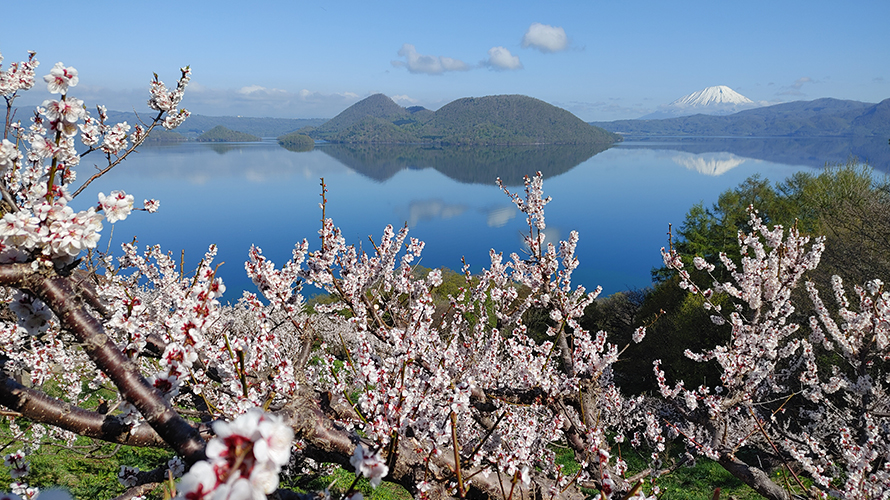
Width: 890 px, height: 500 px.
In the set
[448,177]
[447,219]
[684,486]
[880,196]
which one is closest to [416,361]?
[684,486]

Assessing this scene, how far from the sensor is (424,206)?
73.9 metres

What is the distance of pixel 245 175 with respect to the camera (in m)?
99.6

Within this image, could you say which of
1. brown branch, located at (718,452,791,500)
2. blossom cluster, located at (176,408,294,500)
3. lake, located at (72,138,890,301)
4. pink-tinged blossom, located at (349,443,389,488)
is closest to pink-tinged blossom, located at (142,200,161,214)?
pink-tinged blossom, located at (349,443,389,488)

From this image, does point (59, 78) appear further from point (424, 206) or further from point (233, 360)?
point (424, 206)

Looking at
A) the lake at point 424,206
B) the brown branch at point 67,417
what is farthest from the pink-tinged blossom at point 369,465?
the lake at point 424,206

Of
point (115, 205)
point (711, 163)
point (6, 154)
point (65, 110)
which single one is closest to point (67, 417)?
point (115, 205)

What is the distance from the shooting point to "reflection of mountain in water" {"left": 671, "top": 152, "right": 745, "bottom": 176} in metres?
104

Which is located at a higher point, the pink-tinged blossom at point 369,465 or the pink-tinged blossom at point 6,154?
the pink-tinged blossom at point 6,154

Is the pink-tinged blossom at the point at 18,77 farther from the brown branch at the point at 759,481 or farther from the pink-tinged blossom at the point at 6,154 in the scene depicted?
the brown branch at the point at 759,481

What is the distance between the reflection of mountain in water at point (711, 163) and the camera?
10407cm

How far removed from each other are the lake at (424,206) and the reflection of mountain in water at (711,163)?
0.50 meters

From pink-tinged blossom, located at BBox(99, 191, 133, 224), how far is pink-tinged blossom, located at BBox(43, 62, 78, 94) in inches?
26.6

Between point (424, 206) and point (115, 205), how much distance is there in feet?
239

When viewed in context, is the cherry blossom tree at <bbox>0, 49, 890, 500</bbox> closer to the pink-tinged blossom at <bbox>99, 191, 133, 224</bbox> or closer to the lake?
the pink-tinged blossom at <bbox>99, 191, 133, 224</bbox>
